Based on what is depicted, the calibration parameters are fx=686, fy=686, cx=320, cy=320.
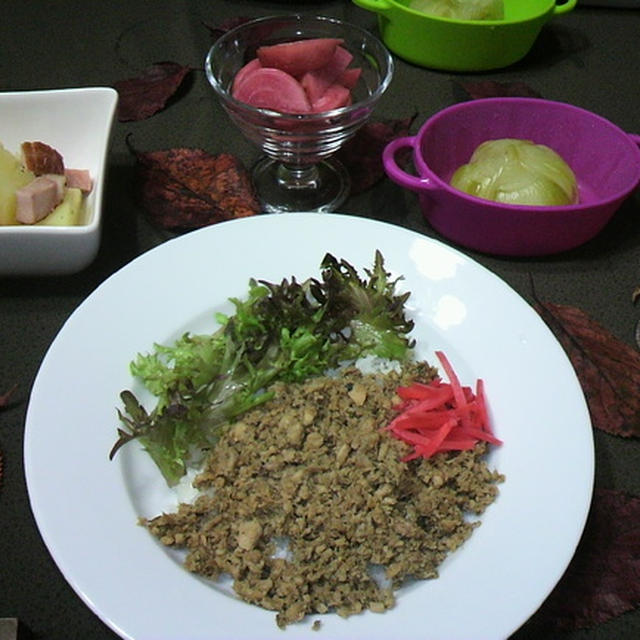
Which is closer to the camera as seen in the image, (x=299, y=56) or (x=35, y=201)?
(x=35, y=201)

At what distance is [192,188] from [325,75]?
43cm

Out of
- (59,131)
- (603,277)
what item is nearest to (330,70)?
(59,131)

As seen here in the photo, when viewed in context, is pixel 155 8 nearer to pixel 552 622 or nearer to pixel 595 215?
pixel 595 215

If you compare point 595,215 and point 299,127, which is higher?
point 299,127

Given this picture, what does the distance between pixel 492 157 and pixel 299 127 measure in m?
0.46

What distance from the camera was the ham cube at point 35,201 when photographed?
54.3 inches

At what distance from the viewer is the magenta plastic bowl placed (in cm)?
146

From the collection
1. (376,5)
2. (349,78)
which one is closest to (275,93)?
(349,78)

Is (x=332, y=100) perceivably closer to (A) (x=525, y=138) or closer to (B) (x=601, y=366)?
(A) (x=525, y=138)

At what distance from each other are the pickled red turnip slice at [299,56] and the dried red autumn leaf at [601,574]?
1096 mm

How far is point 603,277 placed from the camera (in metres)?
1.58

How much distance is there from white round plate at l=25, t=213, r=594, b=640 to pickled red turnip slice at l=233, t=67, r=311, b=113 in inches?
10.6

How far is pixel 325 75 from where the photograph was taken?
63.1 inches

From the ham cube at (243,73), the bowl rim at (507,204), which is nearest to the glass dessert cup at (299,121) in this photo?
the ham cube at (243,73)
